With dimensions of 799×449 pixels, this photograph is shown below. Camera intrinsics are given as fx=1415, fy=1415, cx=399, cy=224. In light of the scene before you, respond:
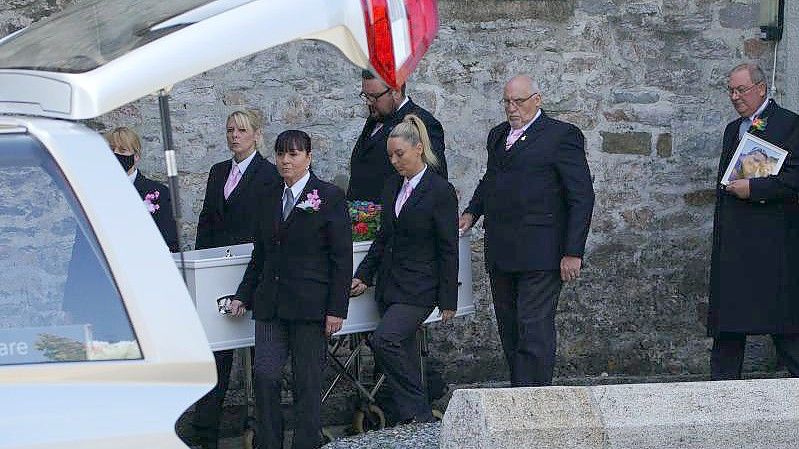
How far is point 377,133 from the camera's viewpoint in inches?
307

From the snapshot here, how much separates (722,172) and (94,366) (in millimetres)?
5236

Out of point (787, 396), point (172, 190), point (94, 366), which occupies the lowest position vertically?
point (787, 396)

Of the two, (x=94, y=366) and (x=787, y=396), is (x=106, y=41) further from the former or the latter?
(x=787, y=396)

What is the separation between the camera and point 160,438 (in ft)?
9.27

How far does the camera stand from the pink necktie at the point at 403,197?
7.12 m

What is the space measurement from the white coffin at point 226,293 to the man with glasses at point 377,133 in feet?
2.10

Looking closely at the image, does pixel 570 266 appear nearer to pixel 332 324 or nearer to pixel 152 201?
pixel 332 324

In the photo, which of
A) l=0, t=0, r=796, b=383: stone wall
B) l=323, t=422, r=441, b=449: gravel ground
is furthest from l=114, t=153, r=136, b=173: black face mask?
l=323, t=422, r=441, b=449: gravel ground

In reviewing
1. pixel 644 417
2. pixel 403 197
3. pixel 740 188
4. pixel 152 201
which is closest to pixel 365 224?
pixel 403 197

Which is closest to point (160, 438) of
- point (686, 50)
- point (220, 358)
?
point (220, 358)

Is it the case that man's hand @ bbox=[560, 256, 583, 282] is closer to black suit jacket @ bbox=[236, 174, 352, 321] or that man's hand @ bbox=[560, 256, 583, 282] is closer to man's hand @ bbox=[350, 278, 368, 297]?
man's hand @ bbox=[350, 278, 368, 297]

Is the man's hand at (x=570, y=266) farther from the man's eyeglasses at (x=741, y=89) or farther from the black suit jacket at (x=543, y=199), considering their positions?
the man's eyeglasses at (x=741, y=89)

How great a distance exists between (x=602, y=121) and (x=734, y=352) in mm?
1863

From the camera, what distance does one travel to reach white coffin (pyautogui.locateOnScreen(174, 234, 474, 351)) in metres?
6.67
